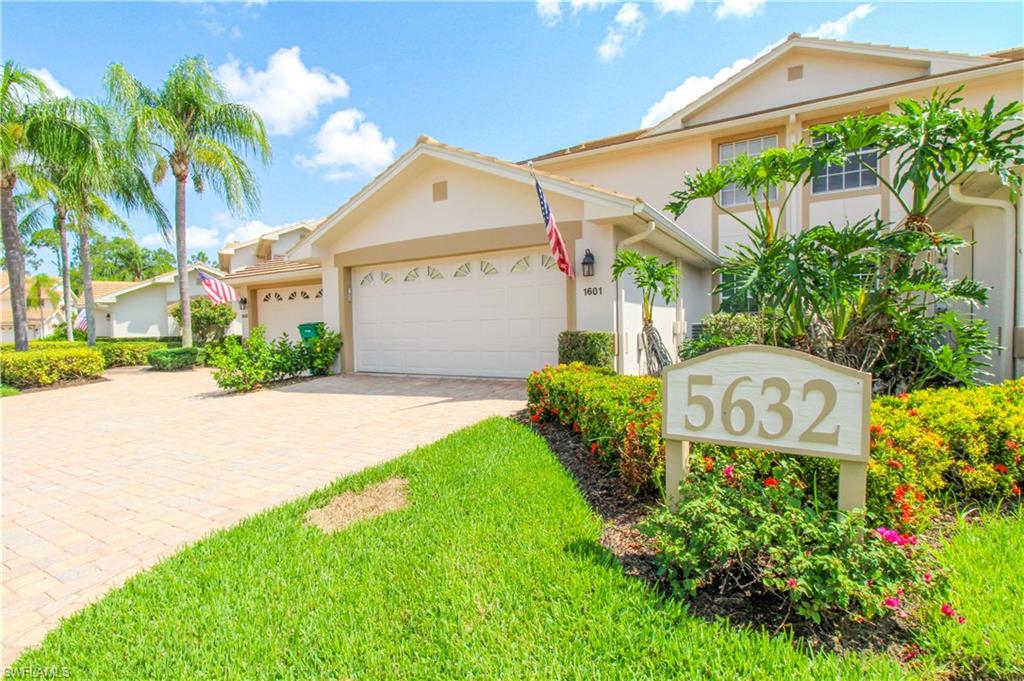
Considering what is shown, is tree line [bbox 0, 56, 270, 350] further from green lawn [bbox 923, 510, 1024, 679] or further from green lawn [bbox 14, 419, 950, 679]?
green lawn [bbox 923, 510, 1024, 679]

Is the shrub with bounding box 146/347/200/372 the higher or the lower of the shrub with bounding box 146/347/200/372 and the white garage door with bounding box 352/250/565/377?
the lower

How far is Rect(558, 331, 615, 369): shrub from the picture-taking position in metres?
7.76

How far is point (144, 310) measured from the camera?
26.5 metres

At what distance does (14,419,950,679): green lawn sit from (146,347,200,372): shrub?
14.5 metres

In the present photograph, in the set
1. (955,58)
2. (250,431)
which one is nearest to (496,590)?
(250,431)

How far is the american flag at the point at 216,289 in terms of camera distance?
13922 millimetres

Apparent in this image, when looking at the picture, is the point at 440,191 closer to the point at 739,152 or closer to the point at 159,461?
the point at 159,461

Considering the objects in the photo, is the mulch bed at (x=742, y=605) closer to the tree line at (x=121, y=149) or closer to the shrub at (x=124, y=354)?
the tree line at (x=121, y=149)

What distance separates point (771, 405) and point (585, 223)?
21.2 ft

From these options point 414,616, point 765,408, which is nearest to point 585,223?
point 765,408

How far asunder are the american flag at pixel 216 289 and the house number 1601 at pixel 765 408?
15.0 meters

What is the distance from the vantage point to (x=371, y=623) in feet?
7.18

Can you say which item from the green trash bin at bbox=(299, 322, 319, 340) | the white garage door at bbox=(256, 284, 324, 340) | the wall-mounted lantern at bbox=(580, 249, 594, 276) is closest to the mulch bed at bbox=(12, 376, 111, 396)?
the white garage door at bbox=(256, 284, 324, 340)

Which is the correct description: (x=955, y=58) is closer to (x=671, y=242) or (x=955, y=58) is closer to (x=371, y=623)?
(x=671, y=242)
